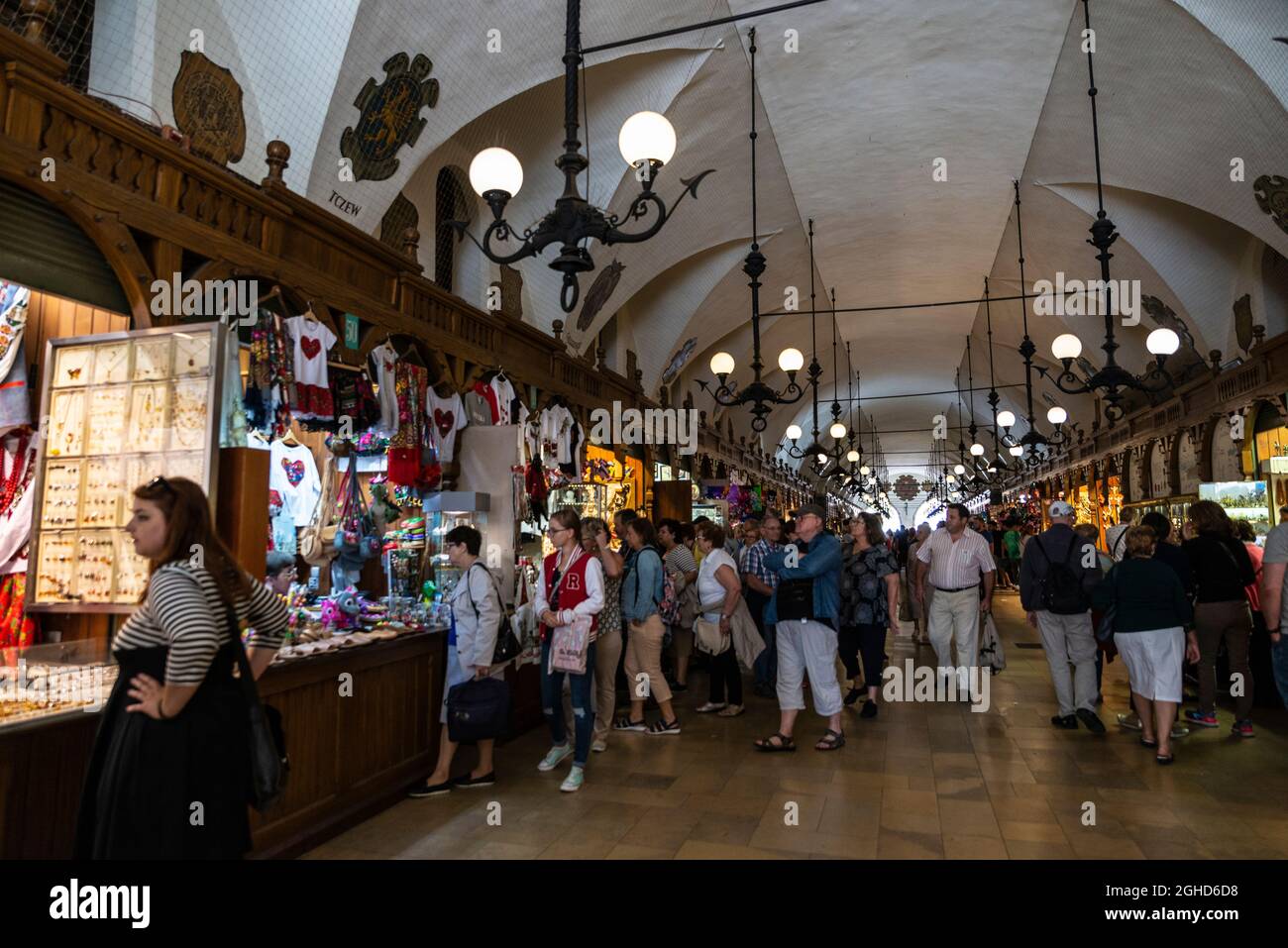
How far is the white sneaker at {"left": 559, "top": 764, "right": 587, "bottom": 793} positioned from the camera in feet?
13.8

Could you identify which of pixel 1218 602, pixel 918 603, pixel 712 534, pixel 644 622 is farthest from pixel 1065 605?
pixel 644 622

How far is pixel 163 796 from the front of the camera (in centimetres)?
198

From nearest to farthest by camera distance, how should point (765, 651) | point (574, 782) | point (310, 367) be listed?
point (574, 782), point (310, 367), point (765, 651)

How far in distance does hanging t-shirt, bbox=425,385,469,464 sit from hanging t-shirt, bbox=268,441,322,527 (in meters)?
0.99

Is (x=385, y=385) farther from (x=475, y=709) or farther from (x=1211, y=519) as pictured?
(x=1211, y=519)

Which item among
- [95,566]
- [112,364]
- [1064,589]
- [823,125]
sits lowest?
[1064,589]

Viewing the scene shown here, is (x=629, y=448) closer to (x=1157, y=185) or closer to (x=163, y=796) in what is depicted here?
(x=1157, y=185)

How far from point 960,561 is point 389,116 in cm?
539

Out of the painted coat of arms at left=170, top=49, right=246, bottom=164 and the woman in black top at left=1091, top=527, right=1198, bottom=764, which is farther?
the woman in black top at left=1091, top=527, right=1198, bottom=764

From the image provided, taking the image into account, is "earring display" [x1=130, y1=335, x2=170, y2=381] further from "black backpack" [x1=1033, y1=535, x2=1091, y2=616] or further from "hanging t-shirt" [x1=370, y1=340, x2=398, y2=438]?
"black backpack" [x1=1033, y1=535, x2=1091, y2=616]

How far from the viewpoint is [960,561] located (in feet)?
19.1

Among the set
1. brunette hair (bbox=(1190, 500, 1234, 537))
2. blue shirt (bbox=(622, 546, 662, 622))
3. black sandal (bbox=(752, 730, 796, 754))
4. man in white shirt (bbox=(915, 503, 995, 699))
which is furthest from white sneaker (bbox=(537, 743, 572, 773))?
brunette hair (bbox=(1190, 500, 1234, 537))

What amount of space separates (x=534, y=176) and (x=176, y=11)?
4226 mm
